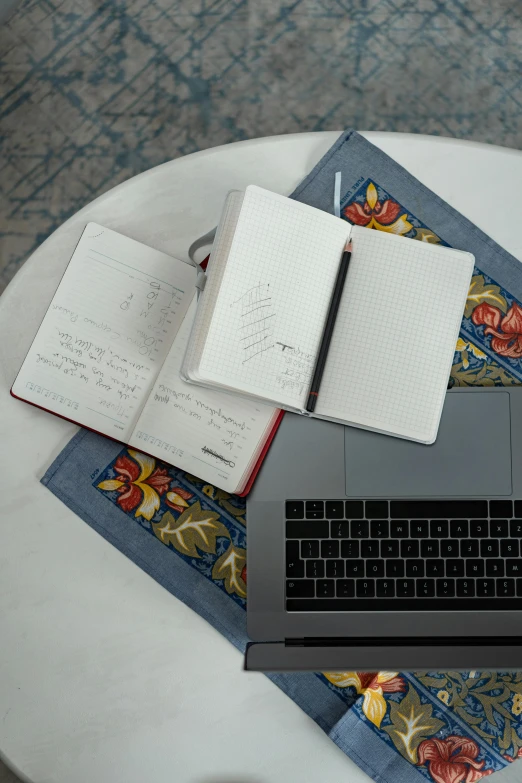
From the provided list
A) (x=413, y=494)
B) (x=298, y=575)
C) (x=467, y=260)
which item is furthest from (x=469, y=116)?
(x=298, y=575)

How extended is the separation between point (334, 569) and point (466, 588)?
15 centimetres

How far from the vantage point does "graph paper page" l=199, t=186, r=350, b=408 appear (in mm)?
750

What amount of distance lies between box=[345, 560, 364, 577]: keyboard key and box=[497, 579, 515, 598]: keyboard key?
0.52 feet

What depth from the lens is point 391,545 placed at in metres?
0.78

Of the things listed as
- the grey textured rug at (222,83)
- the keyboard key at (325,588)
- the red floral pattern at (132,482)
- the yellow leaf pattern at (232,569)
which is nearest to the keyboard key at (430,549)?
the keyboard key at (325,588)

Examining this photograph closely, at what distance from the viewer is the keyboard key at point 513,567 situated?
0.77 metres

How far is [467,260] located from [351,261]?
0.45 ft

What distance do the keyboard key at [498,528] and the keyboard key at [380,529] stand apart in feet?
0.39

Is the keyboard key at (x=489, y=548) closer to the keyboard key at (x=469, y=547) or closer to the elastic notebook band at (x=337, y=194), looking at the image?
the keyboard key at (x=469, y=547)

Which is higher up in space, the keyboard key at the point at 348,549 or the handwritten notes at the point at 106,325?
the handwritten notes at the point at 106,325

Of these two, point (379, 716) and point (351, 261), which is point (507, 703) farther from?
point (351, 261)

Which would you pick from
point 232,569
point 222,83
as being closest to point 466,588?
point 232,569

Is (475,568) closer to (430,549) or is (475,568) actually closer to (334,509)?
(430,549)

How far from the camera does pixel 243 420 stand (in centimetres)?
80
